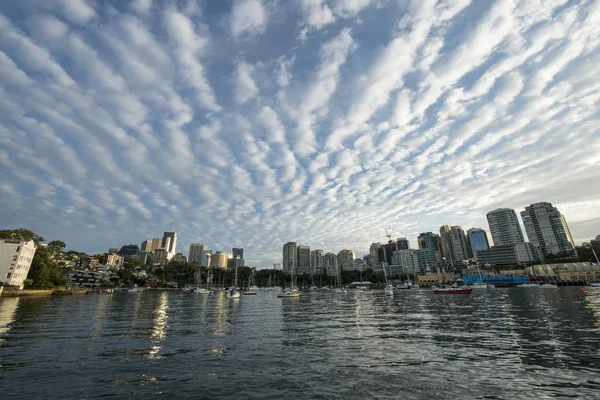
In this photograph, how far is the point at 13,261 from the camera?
90.6m

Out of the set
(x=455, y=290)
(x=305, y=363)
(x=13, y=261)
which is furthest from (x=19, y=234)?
(x=455, y=290)

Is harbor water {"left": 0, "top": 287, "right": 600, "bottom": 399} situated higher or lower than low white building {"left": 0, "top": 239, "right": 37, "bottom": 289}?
lower

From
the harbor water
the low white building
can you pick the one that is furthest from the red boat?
the low white building

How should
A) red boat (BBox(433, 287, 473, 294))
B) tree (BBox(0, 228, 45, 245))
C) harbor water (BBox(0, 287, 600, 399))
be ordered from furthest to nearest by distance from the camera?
tree (BBox(0, 228, 45, 245))
red boat (BBox(433, 287, 473, 294))
harbor water (BBox(0, 287, 600, 399))

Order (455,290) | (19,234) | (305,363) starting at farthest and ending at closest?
(19,234)
(455,290)
(305,363)

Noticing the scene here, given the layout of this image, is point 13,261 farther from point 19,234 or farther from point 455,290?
point 455,290

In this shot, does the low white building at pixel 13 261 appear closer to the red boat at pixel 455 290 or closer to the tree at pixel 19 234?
the tree at pixel 19 234

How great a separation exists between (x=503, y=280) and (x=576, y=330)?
18004 centimetres

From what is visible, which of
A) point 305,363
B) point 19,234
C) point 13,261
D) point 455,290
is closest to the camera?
point 305,363

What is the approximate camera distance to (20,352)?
1920 cm

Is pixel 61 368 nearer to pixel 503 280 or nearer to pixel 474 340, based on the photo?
pixel 474 340

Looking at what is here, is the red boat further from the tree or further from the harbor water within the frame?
the tree

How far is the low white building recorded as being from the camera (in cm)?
8962

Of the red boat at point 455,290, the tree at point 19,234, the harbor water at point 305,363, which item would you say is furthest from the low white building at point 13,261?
the red boat at point 455,290
